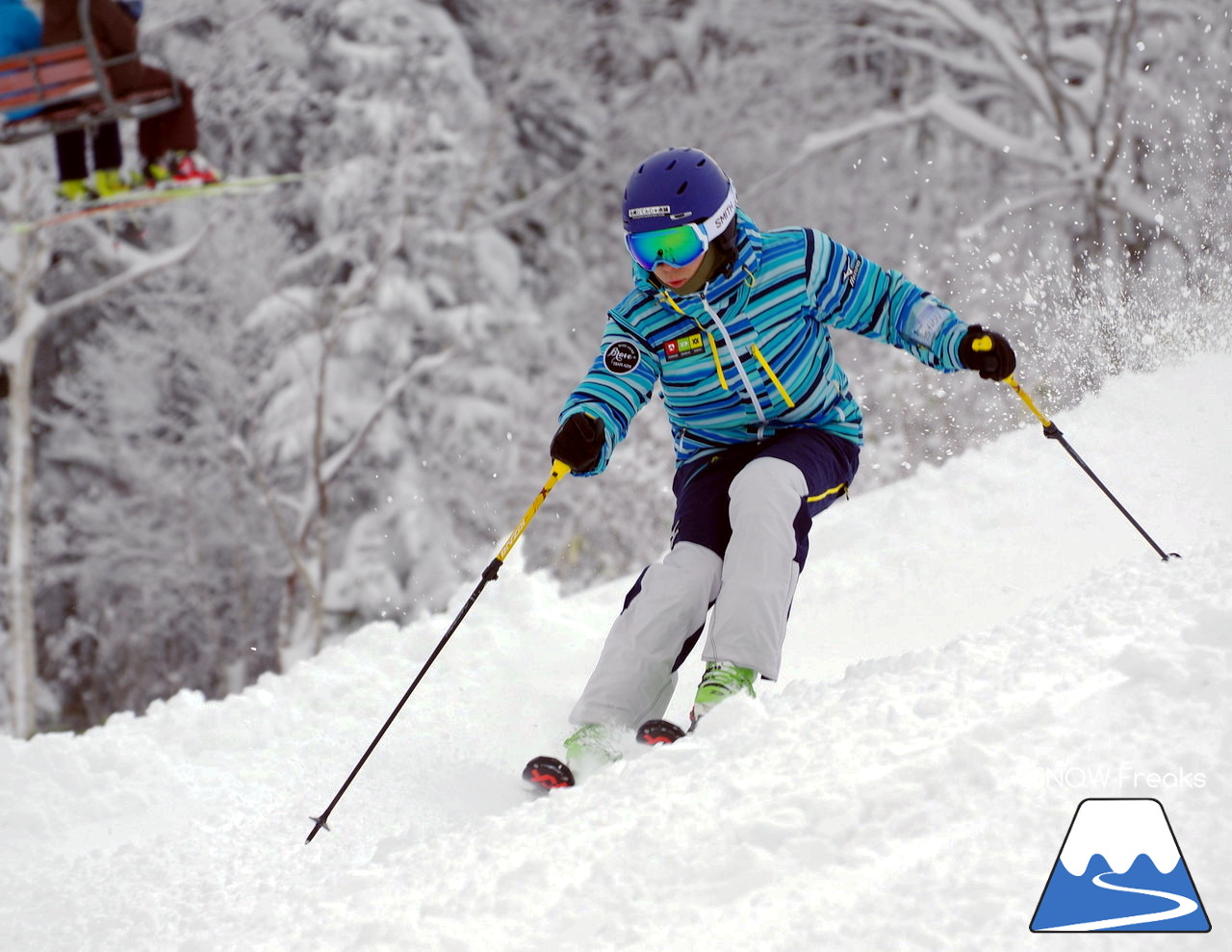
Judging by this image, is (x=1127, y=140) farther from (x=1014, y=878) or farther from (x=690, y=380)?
(x=1014, y=878)

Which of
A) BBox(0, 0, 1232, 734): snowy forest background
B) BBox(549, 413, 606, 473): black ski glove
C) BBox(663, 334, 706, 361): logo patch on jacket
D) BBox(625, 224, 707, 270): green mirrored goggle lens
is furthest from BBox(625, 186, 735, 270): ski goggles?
BBox(0, 0, 1232, 734): snowy forest background

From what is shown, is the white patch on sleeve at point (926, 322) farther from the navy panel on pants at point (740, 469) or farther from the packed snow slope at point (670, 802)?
the packed snow slope at point (670, 802)

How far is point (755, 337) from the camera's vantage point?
3150mm

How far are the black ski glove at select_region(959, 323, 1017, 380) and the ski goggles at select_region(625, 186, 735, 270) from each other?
706 millimetres

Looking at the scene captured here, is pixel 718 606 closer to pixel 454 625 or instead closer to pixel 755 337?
pixel 454 625

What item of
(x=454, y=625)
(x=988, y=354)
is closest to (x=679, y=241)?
(x=988, y=354)

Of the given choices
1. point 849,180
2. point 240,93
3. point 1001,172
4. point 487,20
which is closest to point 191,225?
point 240,93

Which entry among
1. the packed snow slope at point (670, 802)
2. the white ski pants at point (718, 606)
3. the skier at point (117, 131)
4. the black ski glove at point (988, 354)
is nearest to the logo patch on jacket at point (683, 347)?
the white ski pants at point (718, 606)

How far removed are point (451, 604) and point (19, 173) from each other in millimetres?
11578

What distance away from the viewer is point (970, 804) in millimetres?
1818

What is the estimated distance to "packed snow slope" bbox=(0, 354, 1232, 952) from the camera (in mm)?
1713

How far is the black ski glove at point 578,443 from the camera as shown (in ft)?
9.80

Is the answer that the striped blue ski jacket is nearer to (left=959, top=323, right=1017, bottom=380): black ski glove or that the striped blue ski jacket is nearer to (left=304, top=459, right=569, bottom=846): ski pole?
(left=959, top=323, right=1017, bottom=380): black ski glove

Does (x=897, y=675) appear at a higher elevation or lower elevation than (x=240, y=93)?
higher
